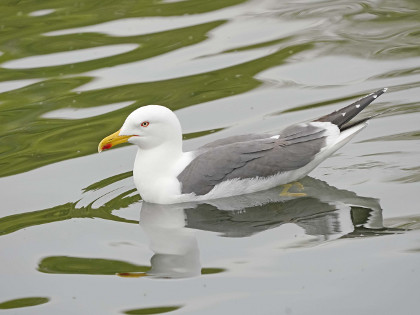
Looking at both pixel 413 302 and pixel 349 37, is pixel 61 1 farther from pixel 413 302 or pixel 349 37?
pixel 413 302

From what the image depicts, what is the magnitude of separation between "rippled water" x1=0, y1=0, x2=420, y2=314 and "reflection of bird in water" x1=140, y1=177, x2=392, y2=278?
19 mm

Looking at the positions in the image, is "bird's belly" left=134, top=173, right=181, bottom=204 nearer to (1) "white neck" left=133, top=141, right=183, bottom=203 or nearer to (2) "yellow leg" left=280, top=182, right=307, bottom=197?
(1) "white neck" left=133, top=141, right=183, bottom=203

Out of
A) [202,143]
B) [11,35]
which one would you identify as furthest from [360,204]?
[11,35]

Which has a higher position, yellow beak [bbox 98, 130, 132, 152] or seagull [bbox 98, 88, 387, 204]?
yellow beak [bbox 98, 130, 132, 152]

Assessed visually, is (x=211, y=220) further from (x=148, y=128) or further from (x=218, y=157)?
(x=148, y=128)

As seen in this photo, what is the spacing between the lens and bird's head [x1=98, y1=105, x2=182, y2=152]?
29.1ft

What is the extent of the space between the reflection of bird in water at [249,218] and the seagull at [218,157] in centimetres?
13

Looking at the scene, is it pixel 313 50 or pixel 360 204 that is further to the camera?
pixel 313 50

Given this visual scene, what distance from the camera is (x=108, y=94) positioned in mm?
11797

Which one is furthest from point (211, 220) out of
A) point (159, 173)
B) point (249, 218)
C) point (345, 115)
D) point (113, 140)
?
point (345, 115)

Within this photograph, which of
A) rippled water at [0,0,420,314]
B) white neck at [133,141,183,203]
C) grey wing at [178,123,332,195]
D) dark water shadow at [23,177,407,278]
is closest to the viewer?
rippled water at [0,0,420,314]

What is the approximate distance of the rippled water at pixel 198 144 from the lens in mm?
7117

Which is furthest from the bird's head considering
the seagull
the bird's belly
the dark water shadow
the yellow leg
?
the yellow leg

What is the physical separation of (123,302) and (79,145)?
12.2ft
